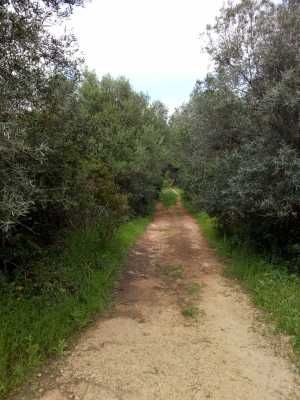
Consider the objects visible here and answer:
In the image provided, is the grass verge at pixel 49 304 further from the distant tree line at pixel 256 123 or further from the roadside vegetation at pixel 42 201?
the distant tree line at pixel 256 123

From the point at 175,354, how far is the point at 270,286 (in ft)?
11.3

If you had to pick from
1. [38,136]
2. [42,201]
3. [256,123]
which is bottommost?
[42,201]

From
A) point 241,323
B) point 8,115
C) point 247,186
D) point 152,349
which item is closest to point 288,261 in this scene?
point 247,186

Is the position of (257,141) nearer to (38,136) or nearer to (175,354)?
(38,136)

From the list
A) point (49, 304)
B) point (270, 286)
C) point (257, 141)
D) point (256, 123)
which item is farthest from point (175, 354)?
point (256, 123)

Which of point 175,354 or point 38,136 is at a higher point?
point 38,136

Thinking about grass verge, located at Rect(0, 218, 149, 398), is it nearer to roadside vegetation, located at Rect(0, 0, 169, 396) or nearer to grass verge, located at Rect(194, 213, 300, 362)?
roadside vegetation, located at Rect(0, 0, 169, 396)

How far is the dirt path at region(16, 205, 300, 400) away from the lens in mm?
3920

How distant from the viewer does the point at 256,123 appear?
30.4ft

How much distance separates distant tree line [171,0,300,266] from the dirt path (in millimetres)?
2395

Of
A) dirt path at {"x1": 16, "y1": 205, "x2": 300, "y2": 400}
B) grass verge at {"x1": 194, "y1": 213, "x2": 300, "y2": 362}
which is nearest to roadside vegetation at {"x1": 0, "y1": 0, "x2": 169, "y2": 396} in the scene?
dirt path at {"x1": 16, "y1": 205, "x2": 300, "y2": 400}

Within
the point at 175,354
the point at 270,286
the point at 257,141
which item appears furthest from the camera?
the point at 257,141

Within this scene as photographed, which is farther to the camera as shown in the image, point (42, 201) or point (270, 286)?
point (270, 286)

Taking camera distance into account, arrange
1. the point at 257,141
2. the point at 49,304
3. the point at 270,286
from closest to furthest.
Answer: the point at 49,304 → the point at 270,286 → the point at 257,141
